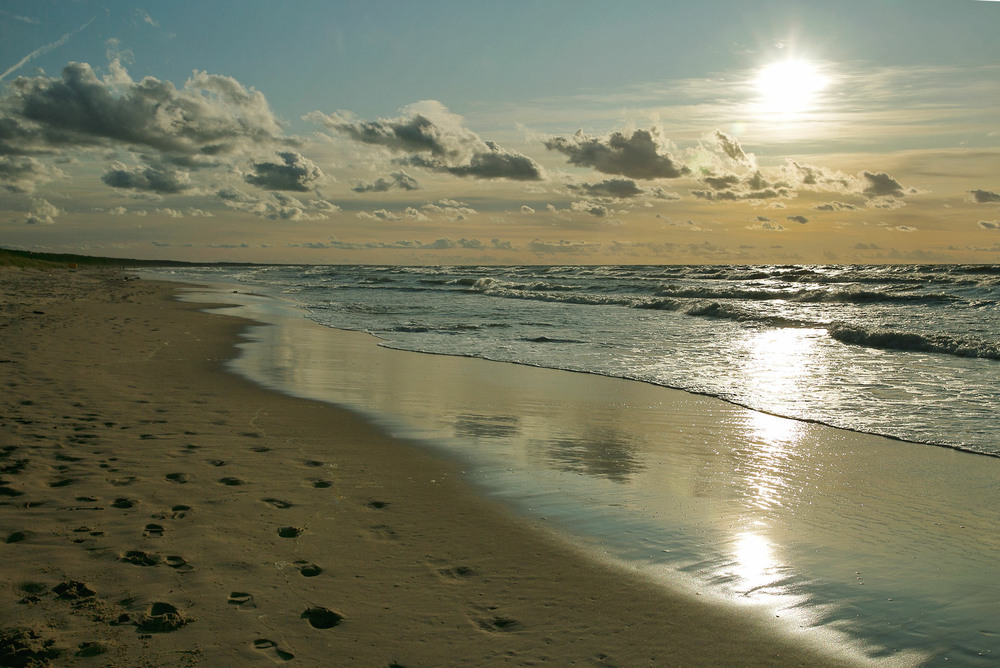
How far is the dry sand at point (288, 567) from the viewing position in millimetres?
2867

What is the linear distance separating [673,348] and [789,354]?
7.47ft

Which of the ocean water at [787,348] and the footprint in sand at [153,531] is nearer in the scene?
the footprint in sand at [153,531]

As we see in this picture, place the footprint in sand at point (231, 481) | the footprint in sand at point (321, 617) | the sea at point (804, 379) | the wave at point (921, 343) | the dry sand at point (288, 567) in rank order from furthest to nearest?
the wave at point (921, 343)
the footprint in sand at point (231, 481)
the sea at point (804, 379)
the footprint in sand at point (321, 617)
the dry sand at point (288, 567)

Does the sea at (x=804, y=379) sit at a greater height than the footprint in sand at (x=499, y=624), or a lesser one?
greater

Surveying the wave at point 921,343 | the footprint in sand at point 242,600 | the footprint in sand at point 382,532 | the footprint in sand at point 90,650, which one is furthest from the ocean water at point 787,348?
the footprint in sand at point 90,650

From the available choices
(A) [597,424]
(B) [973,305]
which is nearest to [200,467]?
(A) [597,424]

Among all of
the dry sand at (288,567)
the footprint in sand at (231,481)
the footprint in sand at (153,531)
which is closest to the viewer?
the dry sand at (288,567)

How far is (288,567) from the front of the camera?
357cm

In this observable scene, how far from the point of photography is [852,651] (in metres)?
2.98

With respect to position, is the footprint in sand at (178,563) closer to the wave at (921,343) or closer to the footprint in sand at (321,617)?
the footprint in sand at (321,617)

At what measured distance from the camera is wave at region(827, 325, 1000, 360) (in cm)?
1306

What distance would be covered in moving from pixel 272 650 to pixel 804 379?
9476 millimetres

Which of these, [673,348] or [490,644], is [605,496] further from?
[673,348]

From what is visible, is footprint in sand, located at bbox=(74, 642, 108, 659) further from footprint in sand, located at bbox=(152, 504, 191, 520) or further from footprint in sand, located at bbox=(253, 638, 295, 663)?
footprint in sand, located at bbox=(152, 504, 191, 520)
